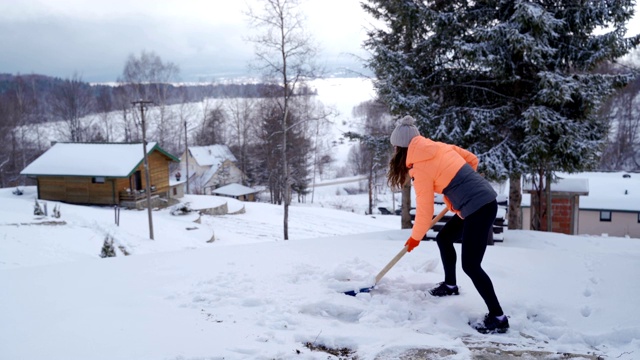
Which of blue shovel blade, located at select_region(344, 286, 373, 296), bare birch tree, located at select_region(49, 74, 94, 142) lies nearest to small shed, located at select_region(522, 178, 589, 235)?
blue shovel blade, located at select_region(344, 286, 373, 296)

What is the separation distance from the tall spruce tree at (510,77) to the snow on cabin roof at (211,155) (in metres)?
37.4

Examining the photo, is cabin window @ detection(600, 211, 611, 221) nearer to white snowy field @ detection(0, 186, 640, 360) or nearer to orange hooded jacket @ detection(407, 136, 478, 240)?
white snowy field @ detection(0, 186, 640, 360)

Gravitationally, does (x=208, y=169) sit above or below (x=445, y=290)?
below

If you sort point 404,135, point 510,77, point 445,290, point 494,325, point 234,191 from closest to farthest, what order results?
point 494,325, point 404,135, point 445,290, point 510,77, point 234,191

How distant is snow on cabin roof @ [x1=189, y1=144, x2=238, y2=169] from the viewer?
1845 inches

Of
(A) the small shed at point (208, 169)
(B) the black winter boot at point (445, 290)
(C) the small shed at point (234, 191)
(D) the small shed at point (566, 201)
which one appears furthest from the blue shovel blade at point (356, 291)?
(A) the small shed at point (208, 169)

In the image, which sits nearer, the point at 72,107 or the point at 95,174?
the point at 95,174

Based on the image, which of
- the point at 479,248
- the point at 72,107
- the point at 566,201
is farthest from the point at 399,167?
the point at 72,107

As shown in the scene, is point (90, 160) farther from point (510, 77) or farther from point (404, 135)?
point (404, 135)

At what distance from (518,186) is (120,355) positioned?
10328 millimetres

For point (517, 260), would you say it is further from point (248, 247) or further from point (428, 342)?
point (248, 247)

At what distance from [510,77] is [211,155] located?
41.4m

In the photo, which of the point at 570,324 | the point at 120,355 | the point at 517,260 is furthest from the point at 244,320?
the point at 517,260

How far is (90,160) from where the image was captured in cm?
2792
